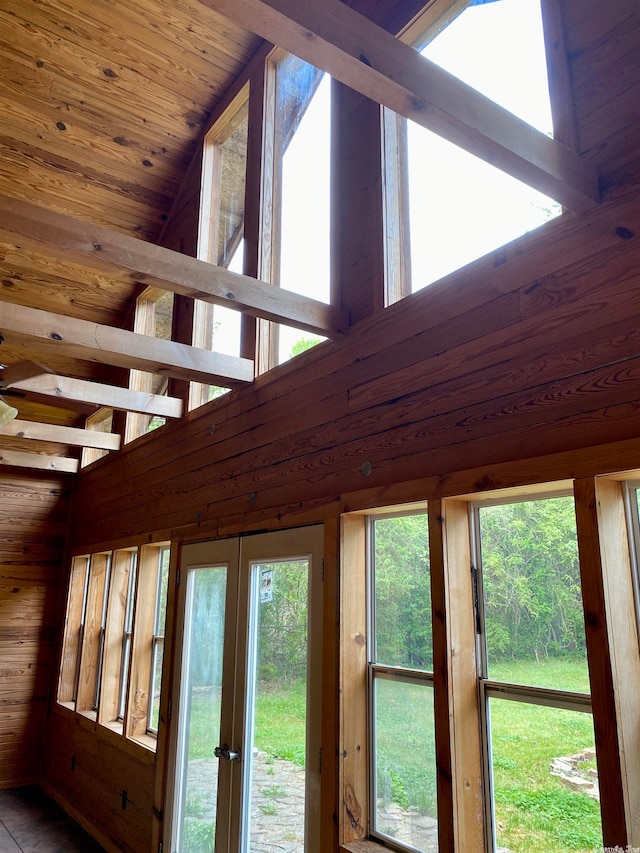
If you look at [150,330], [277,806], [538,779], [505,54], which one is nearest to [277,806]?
[277,806]

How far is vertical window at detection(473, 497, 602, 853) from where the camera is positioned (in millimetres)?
1799

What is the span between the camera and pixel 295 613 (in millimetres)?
2982

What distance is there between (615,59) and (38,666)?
6.70 metres

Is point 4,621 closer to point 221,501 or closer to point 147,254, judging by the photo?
point 221,501

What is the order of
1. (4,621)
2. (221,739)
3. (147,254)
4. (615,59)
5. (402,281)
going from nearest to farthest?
(615,59)
(147,254)
(402,281)
(221,739)
(4,621)

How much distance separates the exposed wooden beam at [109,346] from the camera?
3.01 metres

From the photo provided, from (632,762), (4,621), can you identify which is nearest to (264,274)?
(632,762)

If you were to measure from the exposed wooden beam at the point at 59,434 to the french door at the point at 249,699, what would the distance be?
1.95 metres

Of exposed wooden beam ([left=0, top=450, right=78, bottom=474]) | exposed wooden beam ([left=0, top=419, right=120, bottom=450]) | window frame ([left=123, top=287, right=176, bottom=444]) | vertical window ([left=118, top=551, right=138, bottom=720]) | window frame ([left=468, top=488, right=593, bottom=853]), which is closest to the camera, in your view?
window frame ([left=468, top=488, right=593, bottom=853])

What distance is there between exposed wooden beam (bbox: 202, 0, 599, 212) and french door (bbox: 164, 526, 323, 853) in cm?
171

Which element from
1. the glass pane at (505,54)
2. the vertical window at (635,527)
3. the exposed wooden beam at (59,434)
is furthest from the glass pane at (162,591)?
the glass pane at (505,54)

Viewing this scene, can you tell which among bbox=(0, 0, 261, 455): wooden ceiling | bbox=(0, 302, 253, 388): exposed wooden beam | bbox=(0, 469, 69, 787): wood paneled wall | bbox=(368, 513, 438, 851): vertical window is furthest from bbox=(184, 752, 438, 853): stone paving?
bbox=(0, 0, 261, 455): wooden ceiling

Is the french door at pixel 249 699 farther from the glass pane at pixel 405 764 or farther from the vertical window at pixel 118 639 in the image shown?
the vertical window at pixel 118 639

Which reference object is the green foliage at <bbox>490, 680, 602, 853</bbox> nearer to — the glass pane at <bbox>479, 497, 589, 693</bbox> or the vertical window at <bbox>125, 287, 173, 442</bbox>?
the glass pane at <bbox>479, 497, 589, 693</bbox>
